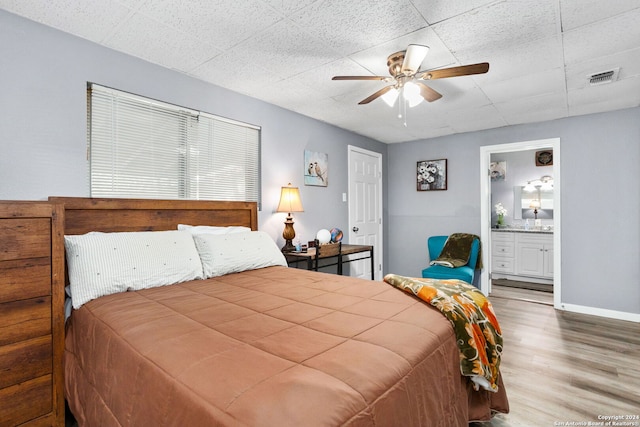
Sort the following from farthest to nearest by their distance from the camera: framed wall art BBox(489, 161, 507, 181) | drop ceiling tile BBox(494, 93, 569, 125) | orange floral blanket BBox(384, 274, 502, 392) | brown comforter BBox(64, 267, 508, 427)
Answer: framed wall art BBox(489, 161, 507, 181), drop ceiling tile BBox(494, 93, 569, 125), orange floral blanket BBox(384, 274, 502, 392), brown comforter BBox(64, 267, 508, 427)

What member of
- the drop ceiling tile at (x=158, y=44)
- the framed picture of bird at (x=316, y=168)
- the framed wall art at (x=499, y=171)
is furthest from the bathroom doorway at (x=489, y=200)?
the drop ceiling tile at (x=158, y=44)

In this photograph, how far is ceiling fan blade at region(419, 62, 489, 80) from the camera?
1.97 meters

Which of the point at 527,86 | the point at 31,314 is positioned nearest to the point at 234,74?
the point at 31,314

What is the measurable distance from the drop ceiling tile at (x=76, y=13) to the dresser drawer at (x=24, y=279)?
1.48 m

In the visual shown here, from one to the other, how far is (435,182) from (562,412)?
362 cm

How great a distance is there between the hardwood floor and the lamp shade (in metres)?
2.35

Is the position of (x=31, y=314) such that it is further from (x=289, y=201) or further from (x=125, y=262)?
(x=289, y=201)

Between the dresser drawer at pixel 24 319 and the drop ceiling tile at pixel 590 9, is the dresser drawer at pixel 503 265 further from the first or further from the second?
the dresser drawer at pixel 24 319

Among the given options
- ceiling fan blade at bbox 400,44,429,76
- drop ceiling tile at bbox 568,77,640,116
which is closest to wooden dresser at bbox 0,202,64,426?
ceiling fan blade at bbox 400,44,429,76

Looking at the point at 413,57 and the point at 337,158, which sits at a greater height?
the point at 413,57

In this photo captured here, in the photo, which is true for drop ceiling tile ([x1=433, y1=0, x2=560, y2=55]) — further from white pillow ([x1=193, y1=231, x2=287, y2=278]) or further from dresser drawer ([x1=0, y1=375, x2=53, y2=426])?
dresser drawer ([x1=0, y1=375, x2=53, y2=426])

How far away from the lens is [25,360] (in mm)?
1616

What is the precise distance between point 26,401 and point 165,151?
73.4 inches

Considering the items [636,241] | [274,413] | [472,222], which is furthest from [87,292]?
[636,241]
